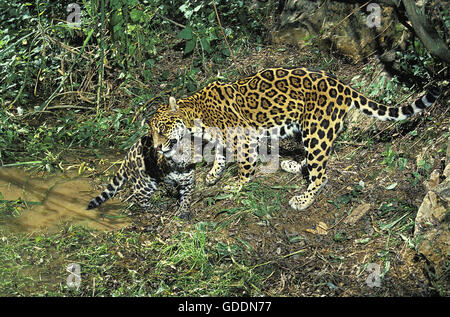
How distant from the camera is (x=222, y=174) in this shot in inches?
299

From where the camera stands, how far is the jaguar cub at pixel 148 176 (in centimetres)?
696

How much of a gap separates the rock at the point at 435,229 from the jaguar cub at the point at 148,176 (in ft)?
9.58

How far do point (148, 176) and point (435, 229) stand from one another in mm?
3601

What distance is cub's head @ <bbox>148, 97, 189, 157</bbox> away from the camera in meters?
6.51

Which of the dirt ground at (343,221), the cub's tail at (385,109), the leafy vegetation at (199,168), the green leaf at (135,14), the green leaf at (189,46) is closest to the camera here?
the dirt ground at (343,221)

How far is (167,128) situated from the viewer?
21.4ft

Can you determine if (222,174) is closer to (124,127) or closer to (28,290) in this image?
(124,127)

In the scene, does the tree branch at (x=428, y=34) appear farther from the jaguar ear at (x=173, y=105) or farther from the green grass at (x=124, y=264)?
the green grass at (x=124, y=264)

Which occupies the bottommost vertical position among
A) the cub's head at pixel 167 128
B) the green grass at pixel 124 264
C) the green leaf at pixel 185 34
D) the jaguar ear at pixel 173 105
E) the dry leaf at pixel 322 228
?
the green grass at pixel 124 264

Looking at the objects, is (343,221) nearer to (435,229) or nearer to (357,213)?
(357,213)

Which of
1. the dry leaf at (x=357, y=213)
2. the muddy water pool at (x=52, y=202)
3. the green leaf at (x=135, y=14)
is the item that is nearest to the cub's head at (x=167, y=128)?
the muddy water pool at (x=52, y=202)

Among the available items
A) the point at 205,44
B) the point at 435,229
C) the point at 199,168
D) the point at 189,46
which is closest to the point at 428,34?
the point at 435,229

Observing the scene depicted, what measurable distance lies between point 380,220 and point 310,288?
4.18 ft

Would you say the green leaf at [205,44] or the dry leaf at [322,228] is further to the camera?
the green leaf at [205,44]
